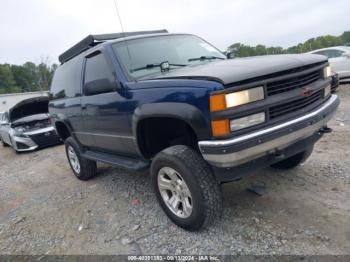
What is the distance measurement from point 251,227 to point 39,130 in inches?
342

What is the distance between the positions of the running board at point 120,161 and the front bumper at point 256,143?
3.86 ft

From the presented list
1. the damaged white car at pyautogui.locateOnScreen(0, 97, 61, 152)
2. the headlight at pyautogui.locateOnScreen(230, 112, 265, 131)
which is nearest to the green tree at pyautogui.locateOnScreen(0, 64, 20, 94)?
the damaged white car at pyautogui.locateOnScreen(0, 97, 61, 152)

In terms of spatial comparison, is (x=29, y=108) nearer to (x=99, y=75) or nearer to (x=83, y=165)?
(x=83, y=165)

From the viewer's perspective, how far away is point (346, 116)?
7.08 metres

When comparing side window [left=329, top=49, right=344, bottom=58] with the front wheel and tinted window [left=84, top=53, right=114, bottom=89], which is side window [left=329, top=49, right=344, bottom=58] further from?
the front wheel

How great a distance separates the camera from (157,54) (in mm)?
3955

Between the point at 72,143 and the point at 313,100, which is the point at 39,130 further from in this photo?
the point at 313,100

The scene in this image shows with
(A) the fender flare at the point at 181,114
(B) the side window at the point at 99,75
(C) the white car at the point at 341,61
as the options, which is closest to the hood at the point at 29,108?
(B) the side window at the point at 99,75

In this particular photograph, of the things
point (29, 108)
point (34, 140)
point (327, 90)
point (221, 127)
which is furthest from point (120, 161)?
point (29, 108)

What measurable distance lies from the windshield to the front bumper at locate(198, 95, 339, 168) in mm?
1403

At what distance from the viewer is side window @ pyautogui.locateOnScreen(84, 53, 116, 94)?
3.69 meters

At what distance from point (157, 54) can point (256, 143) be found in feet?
6.25

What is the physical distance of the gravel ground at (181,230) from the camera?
115 inches

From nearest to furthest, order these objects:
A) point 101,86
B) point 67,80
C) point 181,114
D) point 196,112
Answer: point 196,112 < point 181,114 < point 101,86 < point 67,80
